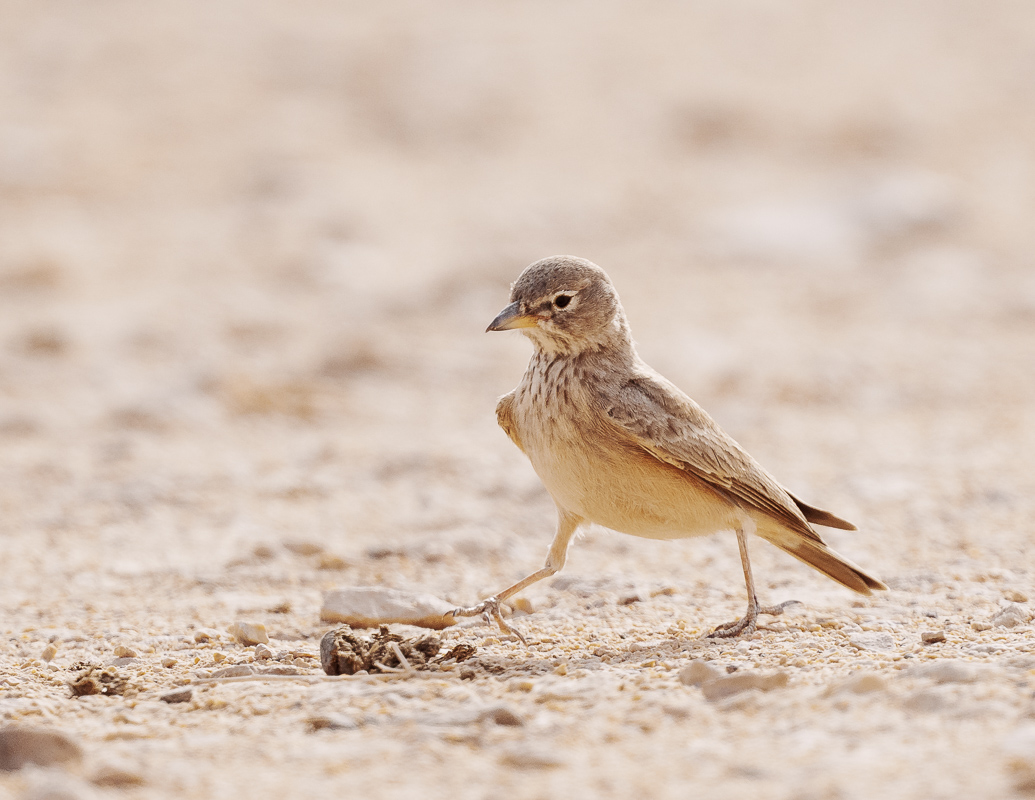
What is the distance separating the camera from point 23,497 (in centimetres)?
752

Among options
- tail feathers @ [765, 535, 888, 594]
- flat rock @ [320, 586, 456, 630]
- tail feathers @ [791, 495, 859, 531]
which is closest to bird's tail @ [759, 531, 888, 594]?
tail feathers @ [765, 535, 888, 594]

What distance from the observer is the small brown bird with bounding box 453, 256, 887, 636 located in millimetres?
4926

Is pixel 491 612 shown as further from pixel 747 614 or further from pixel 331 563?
pixel 331 563

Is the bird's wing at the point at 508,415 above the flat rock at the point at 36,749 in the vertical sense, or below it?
above

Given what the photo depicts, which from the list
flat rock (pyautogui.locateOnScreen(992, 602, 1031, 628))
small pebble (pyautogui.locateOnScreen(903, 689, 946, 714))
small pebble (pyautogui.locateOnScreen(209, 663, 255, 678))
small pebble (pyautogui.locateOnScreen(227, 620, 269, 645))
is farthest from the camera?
small pebble (pyautogui.locateOnScreen(227, 620, 269, 645))

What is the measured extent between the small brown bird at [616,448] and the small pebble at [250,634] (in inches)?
32.0

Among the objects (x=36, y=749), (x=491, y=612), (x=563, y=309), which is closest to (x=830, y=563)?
(x=491, y=612)

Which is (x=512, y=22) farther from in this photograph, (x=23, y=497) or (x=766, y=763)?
(x=766, y=763)

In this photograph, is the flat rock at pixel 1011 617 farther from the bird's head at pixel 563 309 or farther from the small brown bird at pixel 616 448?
the bird's head at pixel 563 309

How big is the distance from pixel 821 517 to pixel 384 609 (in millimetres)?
1903

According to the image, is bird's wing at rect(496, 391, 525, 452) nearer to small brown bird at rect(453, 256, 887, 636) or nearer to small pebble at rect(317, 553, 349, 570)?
small brown bird at rect(453, 256, 887, 636)

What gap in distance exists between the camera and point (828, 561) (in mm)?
5215

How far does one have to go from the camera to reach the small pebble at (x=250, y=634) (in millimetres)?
5039

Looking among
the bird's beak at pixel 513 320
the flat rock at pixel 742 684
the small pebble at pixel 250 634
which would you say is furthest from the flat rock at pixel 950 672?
the small pebble at pixel 250 634
